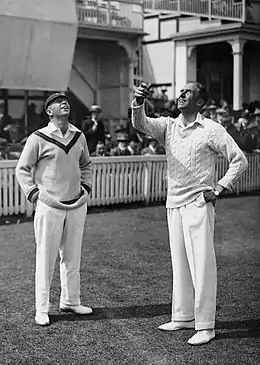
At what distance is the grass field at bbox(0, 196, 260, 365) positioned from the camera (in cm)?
550

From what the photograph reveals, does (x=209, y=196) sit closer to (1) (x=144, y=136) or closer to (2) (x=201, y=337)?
(2) (x=201, y=337)

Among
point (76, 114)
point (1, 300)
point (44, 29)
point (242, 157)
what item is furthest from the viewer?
point (76, 114)

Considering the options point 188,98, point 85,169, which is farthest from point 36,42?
point 188,98

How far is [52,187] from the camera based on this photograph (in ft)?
21.0

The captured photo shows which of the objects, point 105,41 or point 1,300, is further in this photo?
point 105,41

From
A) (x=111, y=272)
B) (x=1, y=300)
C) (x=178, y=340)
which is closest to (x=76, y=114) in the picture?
(x=111, y=272)

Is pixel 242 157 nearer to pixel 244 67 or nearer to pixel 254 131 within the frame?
pixel 254 131

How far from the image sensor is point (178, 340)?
5871mm

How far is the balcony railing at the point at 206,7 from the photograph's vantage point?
24.7m

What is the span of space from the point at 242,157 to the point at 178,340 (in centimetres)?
155

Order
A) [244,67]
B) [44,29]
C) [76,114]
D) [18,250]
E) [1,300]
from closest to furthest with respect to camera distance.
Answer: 1. [1,300]
2. [18,250]
3. [44,29]
4. [76,114]
5. [244,67]

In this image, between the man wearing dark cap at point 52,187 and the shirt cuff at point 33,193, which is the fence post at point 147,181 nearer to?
the man wearing dark cap at point 52,187

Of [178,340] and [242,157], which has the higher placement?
[242,157]

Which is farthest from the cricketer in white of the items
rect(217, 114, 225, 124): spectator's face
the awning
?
the awning
